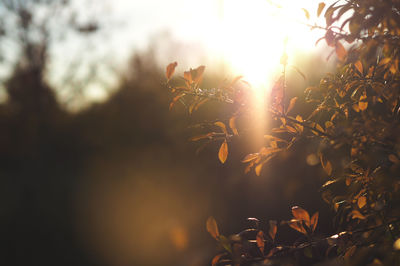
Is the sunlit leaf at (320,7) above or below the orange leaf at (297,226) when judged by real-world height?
above

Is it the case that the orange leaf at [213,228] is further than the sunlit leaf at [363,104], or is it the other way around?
the sunlit leaf at [363,104]

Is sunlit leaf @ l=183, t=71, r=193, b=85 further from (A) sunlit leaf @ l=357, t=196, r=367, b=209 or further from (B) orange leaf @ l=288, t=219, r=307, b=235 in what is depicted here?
(A) sunlit leaf @ l=357, t=196, r=367, b=209

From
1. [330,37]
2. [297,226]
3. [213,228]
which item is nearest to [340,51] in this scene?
[330,37]

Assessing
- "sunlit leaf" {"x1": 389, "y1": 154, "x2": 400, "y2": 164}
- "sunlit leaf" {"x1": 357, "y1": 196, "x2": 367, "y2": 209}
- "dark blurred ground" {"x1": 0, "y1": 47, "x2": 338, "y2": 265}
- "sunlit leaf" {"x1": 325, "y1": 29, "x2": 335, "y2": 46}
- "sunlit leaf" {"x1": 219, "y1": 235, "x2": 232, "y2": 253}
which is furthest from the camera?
"dark blurred ground" {"x1": 0, "y1": 47, "x2": 338, "y2": 265}

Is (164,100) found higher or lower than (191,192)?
higher

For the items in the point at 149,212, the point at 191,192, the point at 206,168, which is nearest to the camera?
the point at 206,168

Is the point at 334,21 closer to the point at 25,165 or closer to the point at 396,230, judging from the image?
the point at 396,230

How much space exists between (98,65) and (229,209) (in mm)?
7946

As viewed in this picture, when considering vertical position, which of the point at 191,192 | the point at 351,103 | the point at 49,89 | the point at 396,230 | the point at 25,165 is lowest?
the point at 396,230

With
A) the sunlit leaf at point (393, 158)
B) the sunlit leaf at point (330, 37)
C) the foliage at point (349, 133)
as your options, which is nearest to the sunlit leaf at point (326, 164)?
the foliage at point (349, 133)

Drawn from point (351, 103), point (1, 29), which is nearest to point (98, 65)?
point (1, 29)

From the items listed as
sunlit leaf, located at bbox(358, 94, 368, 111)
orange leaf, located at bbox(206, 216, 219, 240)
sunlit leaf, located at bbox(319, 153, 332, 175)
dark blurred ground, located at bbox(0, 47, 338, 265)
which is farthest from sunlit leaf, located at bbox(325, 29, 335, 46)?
dark blurred ground, located at bbox(0, 47, 338, 265)

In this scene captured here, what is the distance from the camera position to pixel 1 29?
9.99 m

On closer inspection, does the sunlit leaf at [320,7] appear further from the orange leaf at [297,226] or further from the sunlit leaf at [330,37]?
the orange leaf at [297,226]
